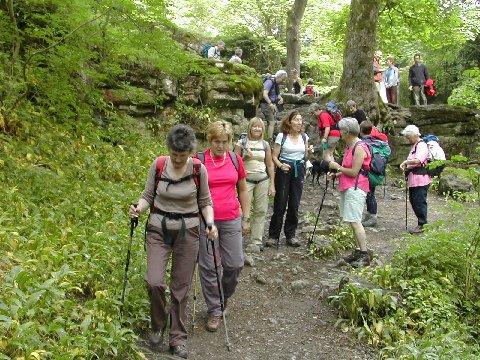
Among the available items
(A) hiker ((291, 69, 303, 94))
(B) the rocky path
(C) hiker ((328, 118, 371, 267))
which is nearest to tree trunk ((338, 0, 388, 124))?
(A) hiker ((291, 69, 303, 94))

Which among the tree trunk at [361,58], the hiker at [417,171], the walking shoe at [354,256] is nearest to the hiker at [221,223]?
the walking shoe at [354,256]

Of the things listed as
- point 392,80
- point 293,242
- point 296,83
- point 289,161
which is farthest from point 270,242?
point 296,83

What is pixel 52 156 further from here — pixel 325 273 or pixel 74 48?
pixel 325 273

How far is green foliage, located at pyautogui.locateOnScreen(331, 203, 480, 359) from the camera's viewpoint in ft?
16.9

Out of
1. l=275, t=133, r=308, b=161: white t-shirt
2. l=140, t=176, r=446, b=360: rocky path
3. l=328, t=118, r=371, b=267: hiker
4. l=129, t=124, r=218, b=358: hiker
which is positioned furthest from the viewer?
l=275, t=133, r=308, b=161: white t-shirt

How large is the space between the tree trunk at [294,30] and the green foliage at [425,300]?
15.7 m

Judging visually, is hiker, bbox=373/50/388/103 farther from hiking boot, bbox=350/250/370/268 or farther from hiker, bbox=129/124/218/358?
hiker, bbox=129/124/218/358

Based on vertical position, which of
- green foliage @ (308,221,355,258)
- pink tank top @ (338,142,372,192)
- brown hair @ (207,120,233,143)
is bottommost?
green foliage @ (308,221,355,258)

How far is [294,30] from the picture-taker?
21047 mm

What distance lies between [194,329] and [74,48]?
516 cm

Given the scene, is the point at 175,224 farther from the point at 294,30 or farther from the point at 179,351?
the point at 294,30

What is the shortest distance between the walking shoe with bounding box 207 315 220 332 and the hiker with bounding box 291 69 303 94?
663 inches

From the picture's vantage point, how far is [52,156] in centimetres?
865

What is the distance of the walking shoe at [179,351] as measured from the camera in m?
4.47
